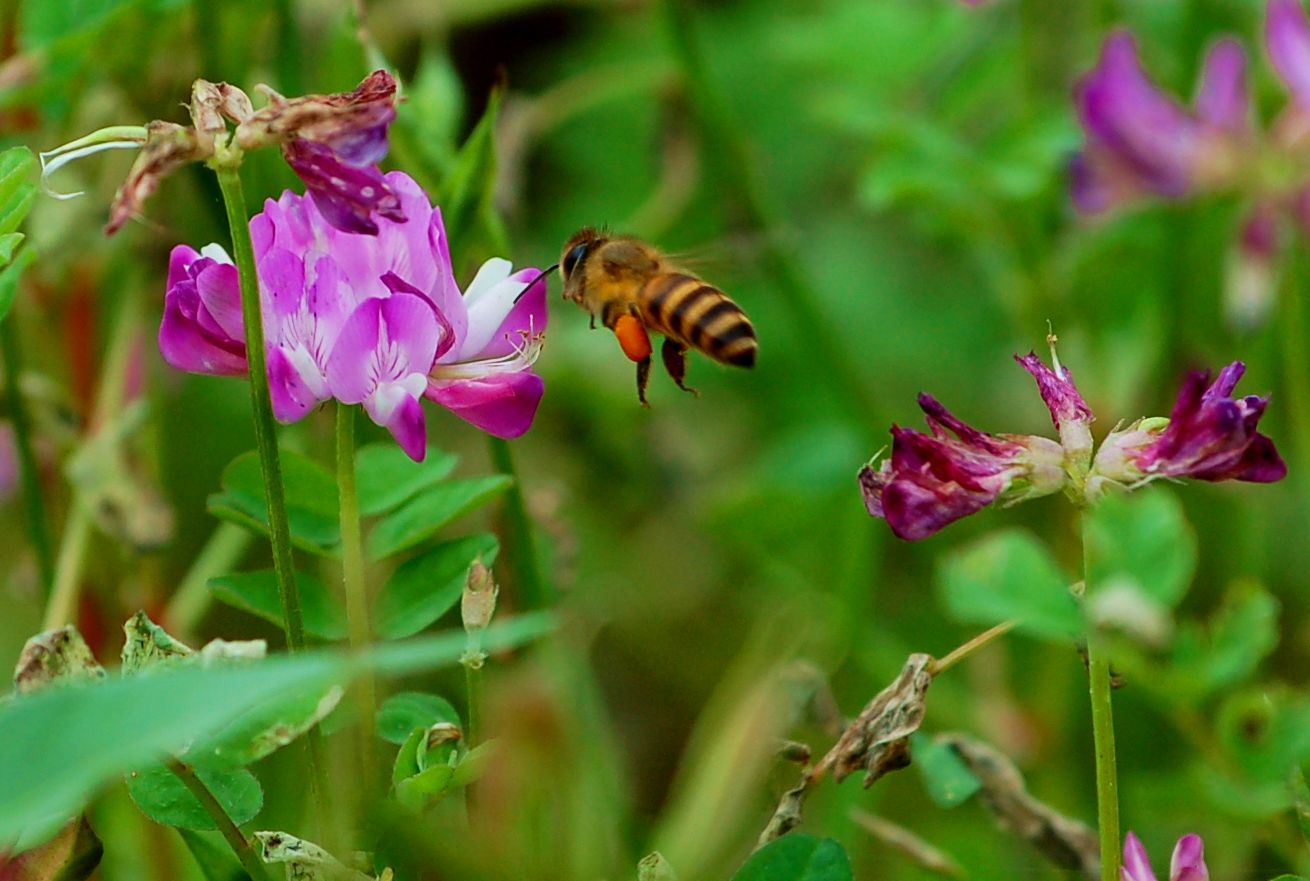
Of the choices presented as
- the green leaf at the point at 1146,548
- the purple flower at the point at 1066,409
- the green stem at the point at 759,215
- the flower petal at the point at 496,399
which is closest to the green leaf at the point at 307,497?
the flower petal at the point at 496,399

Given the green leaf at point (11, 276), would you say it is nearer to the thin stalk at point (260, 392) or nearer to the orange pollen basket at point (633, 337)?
the thin stalk at point (260, 392)

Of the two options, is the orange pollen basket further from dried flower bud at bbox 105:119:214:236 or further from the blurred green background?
dried flower bud at bbox 105:119:214:236

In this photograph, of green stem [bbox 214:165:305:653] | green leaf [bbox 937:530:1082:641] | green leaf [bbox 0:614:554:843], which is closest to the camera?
green leaf [bbox 0:614:554:843]

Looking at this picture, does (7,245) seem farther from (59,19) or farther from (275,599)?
(59,19)

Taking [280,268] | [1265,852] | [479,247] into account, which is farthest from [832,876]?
[1265,852]

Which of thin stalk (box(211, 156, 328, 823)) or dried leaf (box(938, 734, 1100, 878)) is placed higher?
thin stalk (box(211, 156, 328, 823))

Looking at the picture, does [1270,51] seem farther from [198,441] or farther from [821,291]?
[198,441]

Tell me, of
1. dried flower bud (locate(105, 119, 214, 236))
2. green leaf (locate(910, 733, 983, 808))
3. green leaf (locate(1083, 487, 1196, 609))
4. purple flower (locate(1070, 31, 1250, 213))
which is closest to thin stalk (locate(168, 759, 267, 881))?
dried flower bud (locate(105, 119, 214, 236))
